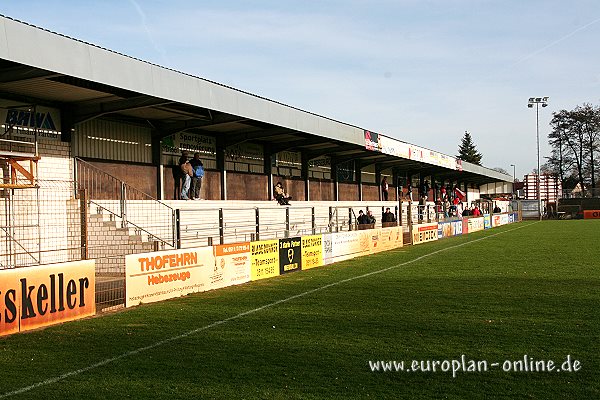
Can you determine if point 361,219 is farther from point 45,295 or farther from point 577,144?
point 577,144

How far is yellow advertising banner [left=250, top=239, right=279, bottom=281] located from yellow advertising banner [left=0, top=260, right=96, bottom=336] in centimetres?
602

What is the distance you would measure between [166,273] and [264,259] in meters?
4.41

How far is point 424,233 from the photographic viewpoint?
3375 centimetres

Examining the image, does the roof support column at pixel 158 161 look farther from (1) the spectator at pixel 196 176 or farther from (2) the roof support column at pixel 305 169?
(2) the roof support column at pixel 305 169

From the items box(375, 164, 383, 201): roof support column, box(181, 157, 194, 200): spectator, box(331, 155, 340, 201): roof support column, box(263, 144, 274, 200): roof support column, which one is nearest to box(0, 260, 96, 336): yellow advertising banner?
box(181, 157, 194, 200): spectator

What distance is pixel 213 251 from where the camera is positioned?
15672 millimetres

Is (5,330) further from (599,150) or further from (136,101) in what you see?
(599,150)

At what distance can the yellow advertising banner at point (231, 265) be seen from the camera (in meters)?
15.8

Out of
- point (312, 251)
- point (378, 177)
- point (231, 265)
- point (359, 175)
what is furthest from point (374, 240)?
point (378, 177)

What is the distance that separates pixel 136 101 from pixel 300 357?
1213 centimetres

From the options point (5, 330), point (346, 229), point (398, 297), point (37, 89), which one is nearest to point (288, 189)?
point (346, 229)

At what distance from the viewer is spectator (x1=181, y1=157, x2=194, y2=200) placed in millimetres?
22359

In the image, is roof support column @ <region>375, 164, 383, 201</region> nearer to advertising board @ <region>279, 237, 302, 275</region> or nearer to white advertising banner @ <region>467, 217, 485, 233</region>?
white advertising banner @ <region>467, 217, 485, 233</region>

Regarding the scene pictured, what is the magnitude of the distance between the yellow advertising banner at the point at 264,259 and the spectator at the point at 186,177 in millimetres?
5081
